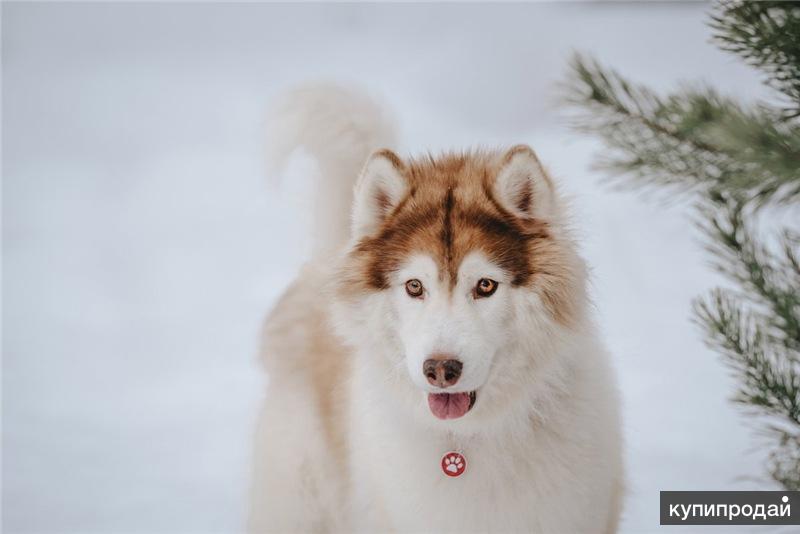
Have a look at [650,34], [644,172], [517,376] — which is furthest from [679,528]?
[650,34]

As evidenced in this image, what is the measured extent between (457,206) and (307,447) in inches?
34.0

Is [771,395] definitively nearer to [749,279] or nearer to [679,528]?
[749,279]

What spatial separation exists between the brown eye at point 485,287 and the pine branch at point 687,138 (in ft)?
2.44

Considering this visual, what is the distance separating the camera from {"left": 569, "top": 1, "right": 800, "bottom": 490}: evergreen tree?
97 centimetres

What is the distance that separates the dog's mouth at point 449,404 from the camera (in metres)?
1.89

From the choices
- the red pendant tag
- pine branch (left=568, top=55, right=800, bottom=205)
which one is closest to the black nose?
the red pendant tag

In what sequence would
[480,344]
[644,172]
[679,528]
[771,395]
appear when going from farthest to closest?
[679,528] < [480,344] < [771,395] < [644,172]

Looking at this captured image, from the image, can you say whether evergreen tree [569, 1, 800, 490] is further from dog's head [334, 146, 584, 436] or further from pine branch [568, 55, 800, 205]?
dog's head [334, 146, 584, 436]

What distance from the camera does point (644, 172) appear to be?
107 centimetres

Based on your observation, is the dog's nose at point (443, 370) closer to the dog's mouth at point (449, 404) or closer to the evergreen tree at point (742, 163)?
the dog's mouth at point (449, 404)

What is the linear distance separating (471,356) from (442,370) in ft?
0.22

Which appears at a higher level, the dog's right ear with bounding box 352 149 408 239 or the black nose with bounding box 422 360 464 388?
the dog's right ear with bounding box 352 149 408 239

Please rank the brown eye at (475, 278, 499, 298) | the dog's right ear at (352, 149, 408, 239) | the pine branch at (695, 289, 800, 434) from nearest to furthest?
the pine branch at (695, 289, 800, 434), the brown eye at (475, 278, 499, 298), the dog's right ear at (352, 149, 408, 239)

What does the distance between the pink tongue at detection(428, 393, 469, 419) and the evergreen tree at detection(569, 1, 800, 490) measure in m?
0.74
